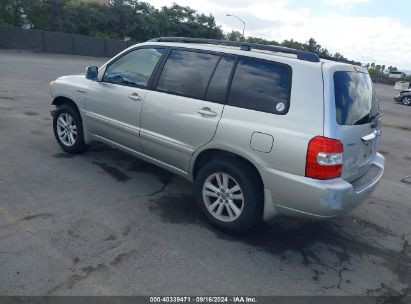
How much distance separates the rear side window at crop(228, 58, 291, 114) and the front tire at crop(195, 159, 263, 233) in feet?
1.97

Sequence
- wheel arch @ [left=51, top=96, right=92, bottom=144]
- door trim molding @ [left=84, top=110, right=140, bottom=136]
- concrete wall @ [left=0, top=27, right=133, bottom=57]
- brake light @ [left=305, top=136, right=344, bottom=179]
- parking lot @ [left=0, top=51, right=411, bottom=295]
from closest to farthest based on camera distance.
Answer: parking lot @ [left=0, top=51, right=411, bottom=295], brake light @ [left=305, top=136, right=344, bottom=179], door trim molding @ [left=84, top=110, right=140, bottom=136], wheel arch @ [left=51, top=96, right=92, bottom=144], concrete wall @ [left=0, top=27, right=133, bottom=57]

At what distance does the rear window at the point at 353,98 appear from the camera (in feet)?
11.1

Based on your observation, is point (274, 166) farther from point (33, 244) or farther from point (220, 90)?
point (33, 244)

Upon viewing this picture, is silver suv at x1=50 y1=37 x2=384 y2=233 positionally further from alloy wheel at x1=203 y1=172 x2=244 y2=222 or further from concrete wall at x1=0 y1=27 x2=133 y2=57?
concrete wall at x1=0 y1=27 x2=133 y2=57

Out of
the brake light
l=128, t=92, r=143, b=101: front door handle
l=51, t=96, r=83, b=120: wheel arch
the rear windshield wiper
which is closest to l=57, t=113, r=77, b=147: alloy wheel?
l=51, t=96, r=83, b=120: wheel arch

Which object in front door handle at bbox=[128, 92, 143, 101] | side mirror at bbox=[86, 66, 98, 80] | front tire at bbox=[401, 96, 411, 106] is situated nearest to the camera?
front door handle at bbox=[128, 92, 143, 101]

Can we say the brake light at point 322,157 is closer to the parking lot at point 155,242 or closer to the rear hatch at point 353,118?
the rear hatch at point 353,118

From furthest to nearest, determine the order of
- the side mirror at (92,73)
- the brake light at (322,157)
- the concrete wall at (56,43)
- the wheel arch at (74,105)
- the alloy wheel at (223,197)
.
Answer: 1. the concrete wall at (56,43)
2. the wheel arch at (74,105)
3. the side mirror at (92,73)
4. the alloy wheel at (223,197)
5. the brake light at (322,157)

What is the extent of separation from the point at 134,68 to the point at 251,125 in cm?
201

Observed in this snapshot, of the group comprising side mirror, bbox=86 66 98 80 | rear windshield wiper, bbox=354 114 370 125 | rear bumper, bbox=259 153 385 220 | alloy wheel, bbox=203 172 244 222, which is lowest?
alloy wheel, bbox=203 172 244 222

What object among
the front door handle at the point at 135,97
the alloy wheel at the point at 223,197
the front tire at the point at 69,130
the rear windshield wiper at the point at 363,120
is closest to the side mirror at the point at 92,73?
the front tire at the point at 69,130

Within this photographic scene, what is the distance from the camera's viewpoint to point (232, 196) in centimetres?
380

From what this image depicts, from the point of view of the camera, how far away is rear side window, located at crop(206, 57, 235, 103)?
385 cm

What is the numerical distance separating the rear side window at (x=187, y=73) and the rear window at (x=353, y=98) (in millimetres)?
1301
